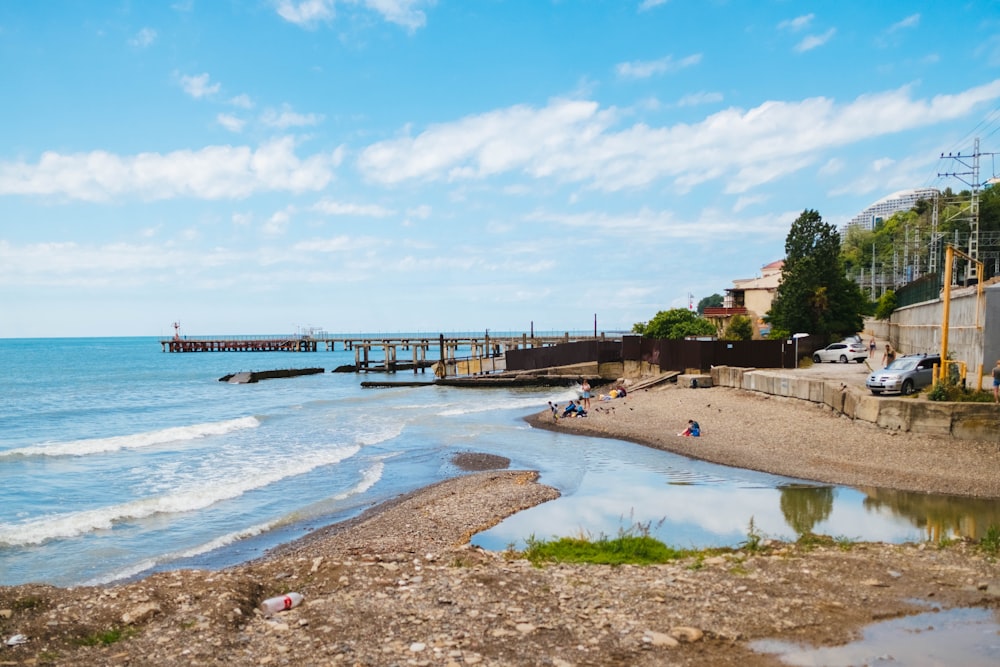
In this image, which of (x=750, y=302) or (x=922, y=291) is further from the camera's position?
(x=750, y=302)

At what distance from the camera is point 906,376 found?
21.1m

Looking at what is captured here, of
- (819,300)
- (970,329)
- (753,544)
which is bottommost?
(753,544)

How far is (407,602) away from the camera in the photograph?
8.13 metres

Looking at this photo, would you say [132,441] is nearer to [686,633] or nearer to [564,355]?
[686,633]

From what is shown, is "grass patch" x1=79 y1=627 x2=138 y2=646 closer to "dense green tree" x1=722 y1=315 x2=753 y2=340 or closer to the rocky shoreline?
the rocky shoreline

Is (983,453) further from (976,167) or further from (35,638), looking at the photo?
(976,167)

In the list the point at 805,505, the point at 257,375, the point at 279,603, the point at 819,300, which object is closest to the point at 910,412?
the point at 805,505

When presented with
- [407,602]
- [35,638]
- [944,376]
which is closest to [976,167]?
[944,376]

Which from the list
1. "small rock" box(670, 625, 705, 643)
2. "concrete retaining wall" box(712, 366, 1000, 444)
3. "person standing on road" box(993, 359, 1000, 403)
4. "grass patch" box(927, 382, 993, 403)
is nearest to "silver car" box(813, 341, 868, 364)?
"concrete retaining wall" box(712, 366, 1000, 444)

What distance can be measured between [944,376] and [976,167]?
40.0m

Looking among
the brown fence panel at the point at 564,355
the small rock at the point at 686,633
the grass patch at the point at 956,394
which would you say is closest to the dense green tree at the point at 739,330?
the brown fence panel at the point at 564,355

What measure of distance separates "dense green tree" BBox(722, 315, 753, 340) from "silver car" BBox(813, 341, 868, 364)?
643 inches

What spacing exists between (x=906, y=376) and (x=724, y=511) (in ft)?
35.9

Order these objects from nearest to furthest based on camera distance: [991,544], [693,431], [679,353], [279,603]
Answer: [279,603], [991,544], [693,431], [679,353]
